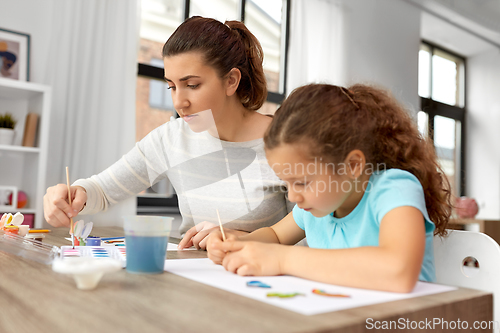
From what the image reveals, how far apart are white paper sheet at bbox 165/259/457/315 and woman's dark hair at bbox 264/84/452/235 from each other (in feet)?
0.83

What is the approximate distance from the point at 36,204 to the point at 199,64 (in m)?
1.48

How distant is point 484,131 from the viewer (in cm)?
518

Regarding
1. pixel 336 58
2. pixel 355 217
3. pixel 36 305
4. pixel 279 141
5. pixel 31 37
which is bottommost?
pixel 36 305

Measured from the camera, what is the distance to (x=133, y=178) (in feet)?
4.73

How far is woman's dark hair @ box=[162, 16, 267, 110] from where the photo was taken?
1.22 m

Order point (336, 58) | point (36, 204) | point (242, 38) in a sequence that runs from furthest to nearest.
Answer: point (336, 58) → point (36, 204) → point (242, 38)

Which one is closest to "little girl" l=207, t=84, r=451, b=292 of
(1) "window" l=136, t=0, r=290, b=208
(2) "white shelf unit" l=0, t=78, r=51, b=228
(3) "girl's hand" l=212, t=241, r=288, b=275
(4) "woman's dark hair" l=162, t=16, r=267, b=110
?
(3) "girl's hand" l=212, t=241, r=288, b=275

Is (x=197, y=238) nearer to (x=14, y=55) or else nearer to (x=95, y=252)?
(x=95, y=252)

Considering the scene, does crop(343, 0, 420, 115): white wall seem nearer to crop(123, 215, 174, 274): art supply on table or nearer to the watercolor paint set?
the watercolor paint set

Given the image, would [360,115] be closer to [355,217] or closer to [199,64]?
[355,217]

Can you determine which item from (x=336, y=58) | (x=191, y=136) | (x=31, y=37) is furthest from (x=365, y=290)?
(x=336, y=58)

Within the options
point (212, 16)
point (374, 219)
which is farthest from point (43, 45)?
point (374, 219)

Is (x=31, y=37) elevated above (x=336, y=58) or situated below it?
below

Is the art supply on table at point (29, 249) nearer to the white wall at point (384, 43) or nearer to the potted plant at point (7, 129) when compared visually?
the potted plant at point (7, 129)
